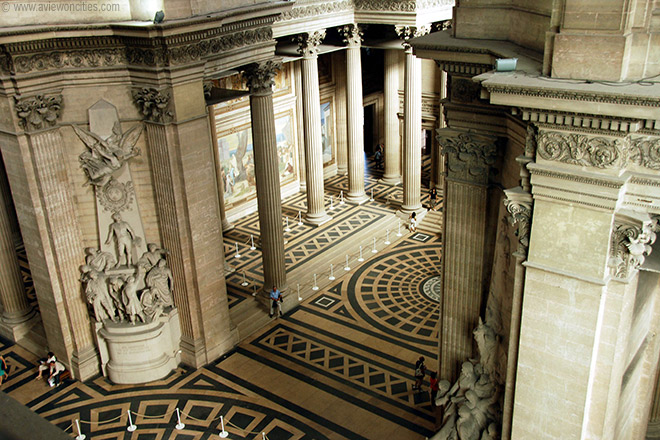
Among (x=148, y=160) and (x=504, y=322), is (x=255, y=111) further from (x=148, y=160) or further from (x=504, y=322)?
(x=504, y=322)

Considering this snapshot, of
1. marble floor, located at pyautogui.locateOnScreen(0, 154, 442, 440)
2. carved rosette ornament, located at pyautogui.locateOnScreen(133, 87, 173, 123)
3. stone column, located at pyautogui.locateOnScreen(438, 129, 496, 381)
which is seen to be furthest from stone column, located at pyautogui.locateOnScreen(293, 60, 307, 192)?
stone column, located at pyautogui.locateOnScreen(438, 129, 496, 381)

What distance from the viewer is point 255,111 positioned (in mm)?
17828

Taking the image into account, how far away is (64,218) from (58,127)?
7.09 ft

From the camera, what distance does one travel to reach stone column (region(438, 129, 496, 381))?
10703 mm

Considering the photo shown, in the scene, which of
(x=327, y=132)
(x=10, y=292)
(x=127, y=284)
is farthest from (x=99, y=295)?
(x=327, y=132)

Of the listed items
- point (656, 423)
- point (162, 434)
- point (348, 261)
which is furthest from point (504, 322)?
point (348, 261)

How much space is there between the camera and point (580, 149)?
26.0ft

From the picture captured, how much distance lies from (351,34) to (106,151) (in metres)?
12.1

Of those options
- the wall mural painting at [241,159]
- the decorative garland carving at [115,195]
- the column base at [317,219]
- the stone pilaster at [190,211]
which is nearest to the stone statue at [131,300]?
the stone pilaster at [190,211]

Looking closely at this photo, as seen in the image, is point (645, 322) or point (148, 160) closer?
point (645, 322)

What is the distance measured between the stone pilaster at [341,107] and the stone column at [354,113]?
10.9ft

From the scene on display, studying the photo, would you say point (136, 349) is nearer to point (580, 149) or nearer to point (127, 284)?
point (127, 284)

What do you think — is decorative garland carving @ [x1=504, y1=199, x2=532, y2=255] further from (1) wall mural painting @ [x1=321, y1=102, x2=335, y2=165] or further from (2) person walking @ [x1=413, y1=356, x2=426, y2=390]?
(1) wall mural painting @ [x1=321, y1=102, x2=335, y2=165]

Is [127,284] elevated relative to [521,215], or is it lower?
lower
